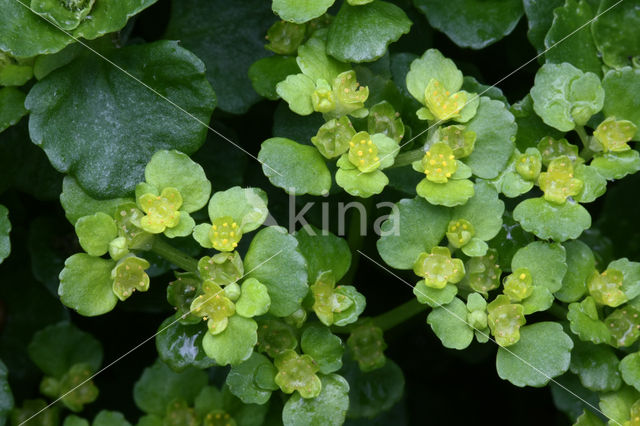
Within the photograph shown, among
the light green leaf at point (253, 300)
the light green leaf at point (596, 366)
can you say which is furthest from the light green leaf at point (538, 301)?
the light green leaf at point (253, 300)

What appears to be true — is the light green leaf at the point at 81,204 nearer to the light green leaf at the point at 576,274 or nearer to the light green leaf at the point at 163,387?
the light green leaf at the point at 163,387

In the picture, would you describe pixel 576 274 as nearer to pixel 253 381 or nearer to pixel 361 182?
pixel 361 182

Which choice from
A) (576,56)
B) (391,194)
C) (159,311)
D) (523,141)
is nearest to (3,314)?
(159,311)

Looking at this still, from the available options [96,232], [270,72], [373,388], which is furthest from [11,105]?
[373,388]

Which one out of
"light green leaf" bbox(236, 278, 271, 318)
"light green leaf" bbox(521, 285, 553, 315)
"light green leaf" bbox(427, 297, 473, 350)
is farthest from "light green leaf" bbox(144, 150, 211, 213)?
"light green leaf" bbox(521, 285, 553, 315)

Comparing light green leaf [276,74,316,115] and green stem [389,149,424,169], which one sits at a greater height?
light green leaf [276,74,316,115]

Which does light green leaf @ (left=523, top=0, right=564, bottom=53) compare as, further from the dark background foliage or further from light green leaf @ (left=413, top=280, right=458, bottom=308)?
light green leaf @ (left=413, top=280, right=458, bottom=308)
